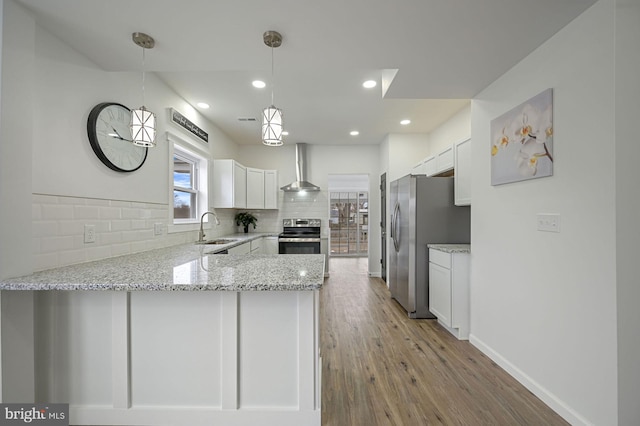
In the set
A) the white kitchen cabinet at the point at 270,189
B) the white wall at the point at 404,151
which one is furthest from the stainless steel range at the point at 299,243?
the white wall at the point at 404,151

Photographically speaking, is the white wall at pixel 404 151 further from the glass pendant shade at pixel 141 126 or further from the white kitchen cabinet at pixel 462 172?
the glass pendant shade at pixel 141 126

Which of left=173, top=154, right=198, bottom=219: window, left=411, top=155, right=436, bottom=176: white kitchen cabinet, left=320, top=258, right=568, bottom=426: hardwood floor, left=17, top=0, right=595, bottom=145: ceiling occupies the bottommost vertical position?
left=320, top=258, right=568, bottom=426: hardwood floor

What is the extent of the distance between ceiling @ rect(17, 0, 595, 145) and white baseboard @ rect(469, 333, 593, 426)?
228 cm

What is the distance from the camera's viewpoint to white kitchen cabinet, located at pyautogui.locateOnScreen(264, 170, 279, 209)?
198 inches

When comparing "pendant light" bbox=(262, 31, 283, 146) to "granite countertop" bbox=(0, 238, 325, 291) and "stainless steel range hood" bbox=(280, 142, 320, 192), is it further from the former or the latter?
"stainless steel range hood" bbox=(280, 142, 320, 192)

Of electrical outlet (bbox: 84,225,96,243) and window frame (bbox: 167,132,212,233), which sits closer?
electrical outlet (bbox: 84,225,96,243)

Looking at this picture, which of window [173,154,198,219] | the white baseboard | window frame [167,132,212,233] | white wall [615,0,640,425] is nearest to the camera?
white wall [615,0,640,425]

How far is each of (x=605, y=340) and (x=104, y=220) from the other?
10.4ft

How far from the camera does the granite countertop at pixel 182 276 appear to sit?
120cm

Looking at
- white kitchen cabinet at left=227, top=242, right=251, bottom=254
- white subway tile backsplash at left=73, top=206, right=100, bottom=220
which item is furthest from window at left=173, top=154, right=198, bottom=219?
white subway tile backsplash at left=73, top=206, right=100, bottom=220

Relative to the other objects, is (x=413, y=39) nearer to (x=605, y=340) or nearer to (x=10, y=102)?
(x=605, y=340)

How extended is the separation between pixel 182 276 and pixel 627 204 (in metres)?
2.27

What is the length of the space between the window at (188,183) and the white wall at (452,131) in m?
3.18

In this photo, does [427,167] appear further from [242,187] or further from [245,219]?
[245,219]
